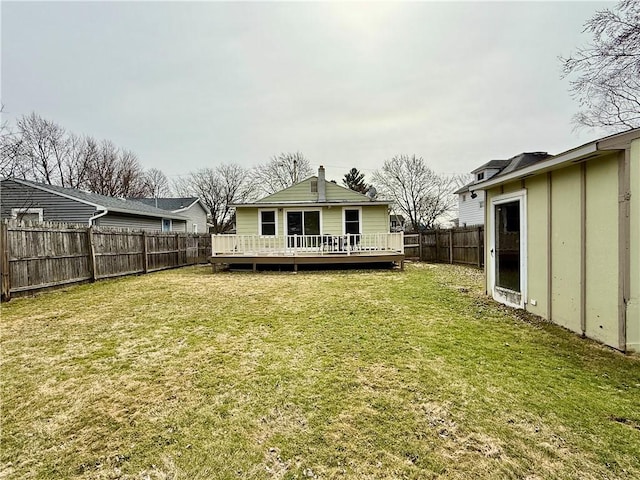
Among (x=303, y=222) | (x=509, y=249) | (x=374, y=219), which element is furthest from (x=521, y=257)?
(x=303, y=222)

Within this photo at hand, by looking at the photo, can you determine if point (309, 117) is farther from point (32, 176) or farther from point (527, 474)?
point (32, 176)

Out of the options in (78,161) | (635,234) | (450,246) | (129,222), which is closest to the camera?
(635,234)

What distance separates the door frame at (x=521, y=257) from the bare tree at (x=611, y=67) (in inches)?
221

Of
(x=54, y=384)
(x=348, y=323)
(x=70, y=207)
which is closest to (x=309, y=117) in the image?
(x=70, y=207)

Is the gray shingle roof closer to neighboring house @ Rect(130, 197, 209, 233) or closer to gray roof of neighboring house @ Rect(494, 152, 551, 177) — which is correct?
neighboring house @ Rect(130, 197, 209, 233)

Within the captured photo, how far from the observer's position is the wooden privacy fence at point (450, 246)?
41.4 ft

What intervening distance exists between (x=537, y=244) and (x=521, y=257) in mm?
530

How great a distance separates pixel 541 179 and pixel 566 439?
4.18 meters

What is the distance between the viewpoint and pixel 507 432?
7.50 ft

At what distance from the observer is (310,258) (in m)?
11.5

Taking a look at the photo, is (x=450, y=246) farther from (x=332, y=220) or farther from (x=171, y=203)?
(x=171, y=203)

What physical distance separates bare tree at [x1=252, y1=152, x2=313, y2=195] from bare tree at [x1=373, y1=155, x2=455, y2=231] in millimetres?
8150

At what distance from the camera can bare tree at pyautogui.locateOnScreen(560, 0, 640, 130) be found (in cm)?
810

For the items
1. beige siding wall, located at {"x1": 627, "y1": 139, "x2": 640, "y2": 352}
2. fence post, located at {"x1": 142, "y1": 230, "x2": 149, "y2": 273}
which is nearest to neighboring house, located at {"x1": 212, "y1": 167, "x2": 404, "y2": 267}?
fence post, located at {"x1": 142, "y1": 230, "x2": 149, "y2": 273}
